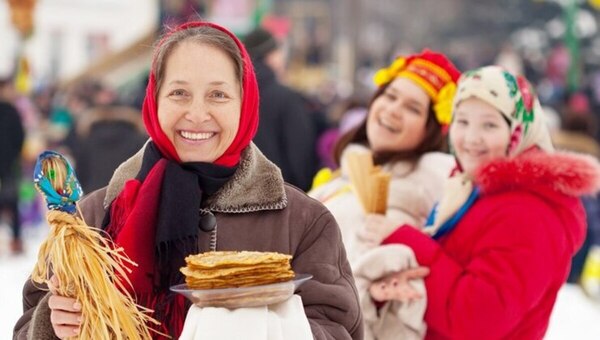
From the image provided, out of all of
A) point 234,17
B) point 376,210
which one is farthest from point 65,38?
point 376,210

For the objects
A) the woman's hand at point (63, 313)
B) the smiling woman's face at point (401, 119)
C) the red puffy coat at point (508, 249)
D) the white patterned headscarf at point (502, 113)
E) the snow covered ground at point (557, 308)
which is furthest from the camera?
the snow covered ground at point (557, 308)

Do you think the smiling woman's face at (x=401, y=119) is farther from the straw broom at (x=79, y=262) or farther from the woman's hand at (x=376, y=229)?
the straw broom at (x=79, y=262)

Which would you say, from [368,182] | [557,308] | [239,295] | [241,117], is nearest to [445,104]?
[368,182]

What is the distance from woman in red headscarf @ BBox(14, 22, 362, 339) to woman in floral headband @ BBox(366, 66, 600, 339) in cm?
94

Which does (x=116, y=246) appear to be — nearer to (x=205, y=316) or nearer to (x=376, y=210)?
(x=205, y=316)

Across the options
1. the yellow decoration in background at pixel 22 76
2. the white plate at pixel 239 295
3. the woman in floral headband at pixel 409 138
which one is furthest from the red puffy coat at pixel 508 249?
the yellow decoration in background at pixel 22 76

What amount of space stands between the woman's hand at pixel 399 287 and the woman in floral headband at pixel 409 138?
0.32 meters

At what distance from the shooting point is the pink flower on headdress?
375 centimetres

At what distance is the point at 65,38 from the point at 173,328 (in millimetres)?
46520

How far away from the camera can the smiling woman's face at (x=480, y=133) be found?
146 inches

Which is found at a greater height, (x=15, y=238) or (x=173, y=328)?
(x=173, y=328)

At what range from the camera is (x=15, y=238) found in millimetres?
11844

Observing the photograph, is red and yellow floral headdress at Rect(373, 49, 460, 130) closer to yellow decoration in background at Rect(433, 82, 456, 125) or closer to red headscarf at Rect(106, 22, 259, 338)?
yellow decoration in background at Rect(433, 82, 456, 125)

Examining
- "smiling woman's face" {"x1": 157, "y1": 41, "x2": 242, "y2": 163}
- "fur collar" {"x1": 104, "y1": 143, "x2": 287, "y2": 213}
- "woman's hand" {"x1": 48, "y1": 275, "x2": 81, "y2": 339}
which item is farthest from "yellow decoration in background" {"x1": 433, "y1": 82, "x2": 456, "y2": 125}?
"woman's hand" {"x1": 48, "y1": 275, "x2": 81, "y2": 339}
